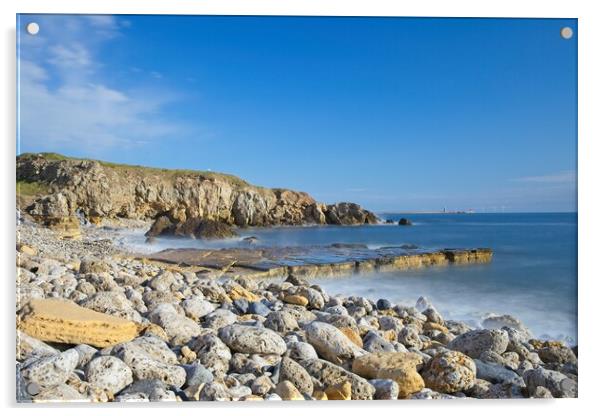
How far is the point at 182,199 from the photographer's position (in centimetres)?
382

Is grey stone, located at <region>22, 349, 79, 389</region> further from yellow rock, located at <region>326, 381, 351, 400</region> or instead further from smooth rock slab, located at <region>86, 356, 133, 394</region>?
yellow rock, located at <region>326, 381, 351, 400</region>

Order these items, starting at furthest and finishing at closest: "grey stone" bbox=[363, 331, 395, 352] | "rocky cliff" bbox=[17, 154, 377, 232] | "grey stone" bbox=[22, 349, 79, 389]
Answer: "rocky cliff" bbox=[17, 154, 377, 232] < "grey stone" bbox=[363, 331, 395, 352] < "grey stone" bbox=[22, 349, 79, 389]

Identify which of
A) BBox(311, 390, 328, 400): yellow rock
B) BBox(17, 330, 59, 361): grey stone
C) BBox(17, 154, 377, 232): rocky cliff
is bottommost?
BBox(311, 390, 328, 400): yellow rock

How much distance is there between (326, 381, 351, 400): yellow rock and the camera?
→ 318 centimetres

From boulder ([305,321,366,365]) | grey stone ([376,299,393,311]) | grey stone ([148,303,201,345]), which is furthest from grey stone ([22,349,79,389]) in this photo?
grey stone ([376,299,393,311])

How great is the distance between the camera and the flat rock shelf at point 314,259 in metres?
3.78

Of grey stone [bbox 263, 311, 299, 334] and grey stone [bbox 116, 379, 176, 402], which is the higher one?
grey stone [bbox 263, 311, 299, 334]

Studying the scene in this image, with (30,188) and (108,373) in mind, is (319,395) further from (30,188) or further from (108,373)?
(30,188)

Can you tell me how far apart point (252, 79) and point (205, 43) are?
37 cm

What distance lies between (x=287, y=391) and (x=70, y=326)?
1248 mm

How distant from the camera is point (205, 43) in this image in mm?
3600

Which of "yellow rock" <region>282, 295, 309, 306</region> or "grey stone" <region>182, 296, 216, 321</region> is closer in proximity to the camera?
"grey stone" <region>182, 296, 216, 321</region>

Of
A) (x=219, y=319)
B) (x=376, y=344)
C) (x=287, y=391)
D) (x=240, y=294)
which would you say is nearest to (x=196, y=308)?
(x=219, y=319)
